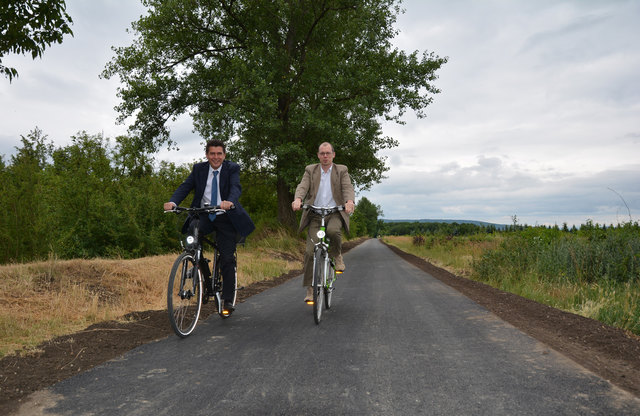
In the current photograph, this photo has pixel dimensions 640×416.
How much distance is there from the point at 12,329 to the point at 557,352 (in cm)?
576

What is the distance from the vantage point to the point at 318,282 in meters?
5.31

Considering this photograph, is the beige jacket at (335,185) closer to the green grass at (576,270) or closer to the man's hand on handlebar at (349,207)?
the man's hand on handlebar at (349,207)

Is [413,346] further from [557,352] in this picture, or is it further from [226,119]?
[226,119]

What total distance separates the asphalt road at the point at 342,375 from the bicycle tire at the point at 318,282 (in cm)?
18

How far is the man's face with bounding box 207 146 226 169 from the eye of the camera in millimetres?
5109

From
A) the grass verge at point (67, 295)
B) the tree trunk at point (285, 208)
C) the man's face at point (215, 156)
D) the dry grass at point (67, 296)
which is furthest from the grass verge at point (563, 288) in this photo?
the tree trunk at point (285, 208)

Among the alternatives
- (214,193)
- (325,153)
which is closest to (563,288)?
(325,153)

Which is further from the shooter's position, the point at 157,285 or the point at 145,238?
the point at 145,238

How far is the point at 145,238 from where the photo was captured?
1247cm

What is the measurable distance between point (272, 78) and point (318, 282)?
1315 cm

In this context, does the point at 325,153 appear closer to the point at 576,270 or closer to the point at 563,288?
the point at 563,288

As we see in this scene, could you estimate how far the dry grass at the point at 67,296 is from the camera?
4.46 meters

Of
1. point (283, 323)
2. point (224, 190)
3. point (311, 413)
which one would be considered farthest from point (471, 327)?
point (224, 190)

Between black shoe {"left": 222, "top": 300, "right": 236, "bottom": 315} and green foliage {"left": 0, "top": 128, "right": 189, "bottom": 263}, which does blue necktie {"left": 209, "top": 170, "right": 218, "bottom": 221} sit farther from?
green foliage {"left": 0, "top": 128, "right": 189, "bottom": 263}
